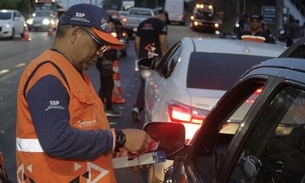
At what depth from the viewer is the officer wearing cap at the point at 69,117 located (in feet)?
8.65

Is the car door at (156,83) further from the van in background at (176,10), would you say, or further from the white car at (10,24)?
the van in background at (176,10)

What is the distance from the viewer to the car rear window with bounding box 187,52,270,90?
233 inches

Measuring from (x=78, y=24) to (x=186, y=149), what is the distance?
1.04m

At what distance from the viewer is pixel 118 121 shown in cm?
999

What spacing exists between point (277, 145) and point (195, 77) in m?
3.63

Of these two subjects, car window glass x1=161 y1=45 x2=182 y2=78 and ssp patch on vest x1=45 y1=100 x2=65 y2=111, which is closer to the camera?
ssp patch on vest x1=45 y1=100 x2=65 y2=111

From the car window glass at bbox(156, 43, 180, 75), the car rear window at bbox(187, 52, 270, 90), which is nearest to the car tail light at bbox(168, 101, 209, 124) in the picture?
the car rear window at bbox(187, 52, 270, 90)

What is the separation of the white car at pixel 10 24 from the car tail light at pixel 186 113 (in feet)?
90.4

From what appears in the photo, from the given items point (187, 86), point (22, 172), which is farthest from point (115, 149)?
point (187, 86)

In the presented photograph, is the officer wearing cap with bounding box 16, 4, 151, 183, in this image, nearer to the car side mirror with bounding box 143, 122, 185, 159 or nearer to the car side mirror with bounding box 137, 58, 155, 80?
the car side mirror with bounding box 143, 122, 185, 159

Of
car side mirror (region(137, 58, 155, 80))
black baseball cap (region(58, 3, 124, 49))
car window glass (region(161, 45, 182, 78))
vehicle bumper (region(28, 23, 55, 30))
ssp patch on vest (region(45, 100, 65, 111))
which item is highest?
black baseball cap (region(58, 3, 124, 49))

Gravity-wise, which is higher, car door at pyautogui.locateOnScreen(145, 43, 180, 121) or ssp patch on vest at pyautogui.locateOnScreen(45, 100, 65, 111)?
ssp patch on vest at pyautogui.locateOnScreen(45, 100, 65, 111)

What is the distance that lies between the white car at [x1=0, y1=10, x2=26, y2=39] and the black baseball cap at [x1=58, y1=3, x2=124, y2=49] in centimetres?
2988

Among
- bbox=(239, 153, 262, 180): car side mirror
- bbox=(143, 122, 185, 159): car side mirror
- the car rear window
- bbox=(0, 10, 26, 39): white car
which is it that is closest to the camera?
bbox=(239, 153, 262, 180): car side mirror
